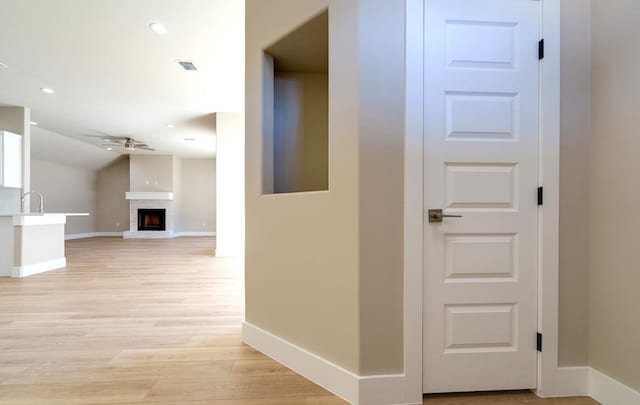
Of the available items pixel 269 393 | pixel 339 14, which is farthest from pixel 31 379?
pixel 339 14

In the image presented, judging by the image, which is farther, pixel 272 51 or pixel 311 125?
pixel 311 125

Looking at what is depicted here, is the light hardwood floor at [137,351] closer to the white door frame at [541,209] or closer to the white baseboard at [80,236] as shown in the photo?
the white door frame at [541,209]

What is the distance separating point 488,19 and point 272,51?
138 cm

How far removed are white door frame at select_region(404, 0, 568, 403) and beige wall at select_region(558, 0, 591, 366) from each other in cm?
5

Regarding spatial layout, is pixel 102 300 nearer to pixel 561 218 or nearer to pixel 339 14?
pixel 339 14

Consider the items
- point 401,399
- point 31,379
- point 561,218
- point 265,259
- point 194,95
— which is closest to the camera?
point 401,399

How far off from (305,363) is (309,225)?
85cm

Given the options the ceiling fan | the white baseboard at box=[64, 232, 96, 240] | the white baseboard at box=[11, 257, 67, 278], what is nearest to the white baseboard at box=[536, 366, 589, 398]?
the white baseboard at box=[11, 257, 67, 278]

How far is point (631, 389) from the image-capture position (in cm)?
149

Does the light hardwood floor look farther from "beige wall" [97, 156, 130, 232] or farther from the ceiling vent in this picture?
"beige wall" [97, 156, 130, 232]

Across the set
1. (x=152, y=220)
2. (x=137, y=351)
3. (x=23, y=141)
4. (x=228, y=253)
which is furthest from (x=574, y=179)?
(x=152, y=220)

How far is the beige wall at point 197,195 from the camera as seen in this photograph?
1141 cm

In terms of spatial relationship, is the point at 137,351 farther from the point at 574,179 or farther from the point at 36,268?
the point at 36,268

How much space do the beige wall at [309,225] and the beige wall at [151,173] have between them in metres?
9.80
